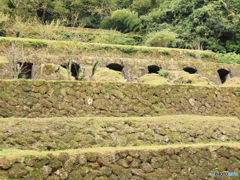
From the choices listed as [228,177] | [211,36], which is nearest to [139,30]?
[211,36]

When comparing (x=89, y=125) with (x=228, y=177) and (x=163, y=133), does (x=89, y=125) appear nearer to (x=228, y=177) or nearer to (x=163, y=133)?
(x=163, y=133)

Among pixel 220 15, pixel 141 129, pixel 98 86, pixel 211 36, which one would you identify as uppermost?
pixel 220 15

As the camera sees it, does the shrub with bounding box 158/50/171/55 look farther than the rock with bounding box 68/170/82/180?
Yes

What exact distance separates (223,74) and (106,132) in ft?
45.7

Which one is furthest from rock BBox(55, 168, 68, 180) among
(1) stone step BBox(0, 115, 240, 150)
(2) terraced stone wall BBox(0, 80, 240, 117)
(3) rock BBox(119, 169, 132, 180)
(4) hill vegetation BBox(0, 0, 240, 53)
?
(4) hill vegetation BBox(0, 0, 240, 53)

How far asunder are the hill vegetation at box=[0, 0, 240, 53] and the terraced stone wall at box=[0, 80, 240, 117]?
37.2 feet

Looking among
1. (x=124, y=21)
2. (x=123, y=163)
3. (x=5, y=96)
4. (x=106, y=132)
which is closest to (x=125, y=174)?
(x=123, y=163)

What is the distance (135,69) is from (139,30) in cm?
1425

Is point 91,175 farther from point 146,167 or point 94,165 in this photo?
point 146,167

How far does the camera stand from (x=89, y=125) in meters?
7.17

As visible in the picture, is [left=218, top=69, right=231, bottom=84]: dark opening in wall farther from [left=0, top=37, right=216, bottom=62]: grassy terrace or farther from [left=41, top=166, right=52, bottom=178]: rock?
[left=41, top=166, right=52, bottom=178]: rock

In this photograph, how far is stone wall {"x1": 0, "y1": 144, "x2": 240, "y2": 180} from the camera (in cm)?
469

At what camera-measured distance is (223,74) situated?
18.7 meters

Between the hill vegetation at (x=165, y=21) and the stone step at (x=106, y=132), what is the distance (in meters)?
13.6
